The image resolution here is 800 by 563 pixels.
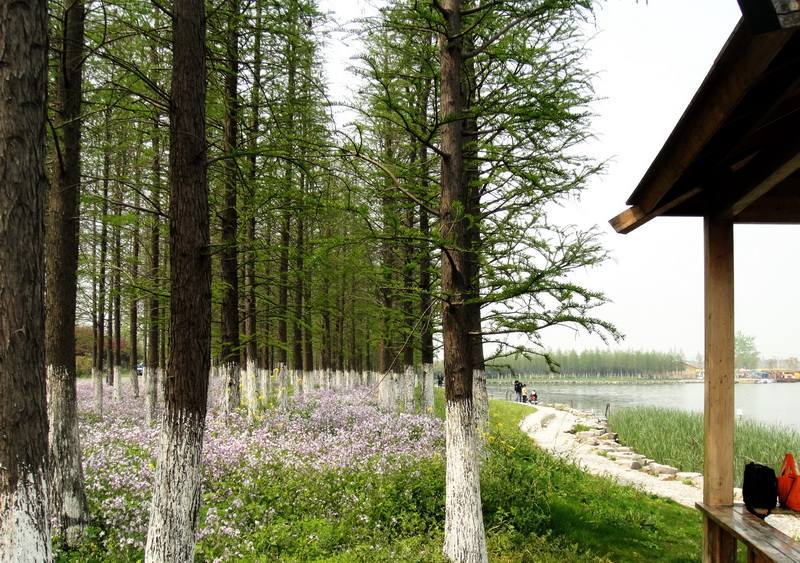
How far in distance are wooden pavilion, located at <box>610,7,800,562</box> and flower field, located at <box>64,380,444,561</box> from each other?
12.4 ft

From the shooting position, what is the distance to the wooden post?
16.3ft

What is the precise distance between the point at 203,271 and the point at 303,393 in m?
15.1

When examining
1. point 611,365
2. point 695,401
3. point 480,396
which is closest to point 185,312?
point 480,396

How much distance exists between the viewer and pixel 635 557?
7.34m

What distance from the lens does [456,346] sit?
6422mm

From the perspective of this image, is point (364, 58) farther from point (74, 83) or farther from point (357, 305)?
point (357, 305)

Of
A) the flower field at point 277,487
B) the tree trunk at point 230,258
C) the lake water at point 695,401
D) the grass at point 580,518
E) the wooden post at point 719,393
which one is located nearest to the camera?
the wooden post at point 719,393

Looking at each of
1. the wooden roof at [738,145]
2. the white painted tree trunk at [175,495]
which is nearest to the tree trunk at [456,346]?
the wooden roof at [738,145]

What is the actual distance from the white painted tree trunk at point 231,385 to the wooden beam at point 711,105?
9.25 metres

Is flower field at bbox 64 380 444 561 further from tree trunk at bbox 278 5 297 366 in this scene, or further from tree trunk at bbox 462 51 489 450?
tree trunk at bbox 278 5 297 366

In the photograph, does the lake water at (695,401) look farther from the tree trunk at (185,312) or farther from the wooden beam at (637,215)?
the tree trunk at (185,312)

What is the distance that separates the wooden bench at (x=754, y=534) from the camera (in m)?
3.86

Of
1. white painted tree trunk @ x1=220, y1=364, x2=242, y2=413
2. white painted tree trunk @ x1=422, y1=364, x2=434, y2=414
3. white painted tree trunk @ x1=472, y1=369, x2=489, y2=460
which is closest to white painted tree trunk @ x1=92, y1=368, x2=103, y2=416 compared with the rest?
white painted tree trunk @ x1=220, y1=364, x2=242, y2=413

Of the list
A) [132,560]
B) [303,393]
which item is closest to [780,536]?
[132,560]
